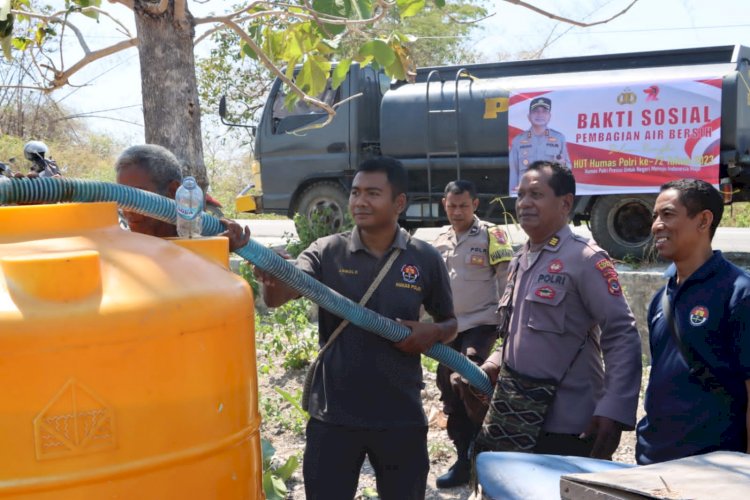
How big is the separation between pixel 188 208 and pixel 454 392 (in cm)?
271

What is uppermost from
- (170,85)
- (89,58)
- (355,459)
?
(89,58)

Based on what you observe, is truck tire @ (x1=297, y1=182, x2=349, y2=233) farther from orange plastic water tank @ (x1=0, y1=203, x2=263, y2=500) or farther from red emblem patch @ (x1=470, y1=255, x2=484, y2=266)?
orange plastic water tank @ (x1=0, y1=203, x2=263, y2=500)

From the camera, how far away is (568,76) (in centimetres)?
893

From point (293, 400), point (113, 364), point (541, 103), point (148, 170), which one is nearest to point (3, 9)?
point (148, 170)

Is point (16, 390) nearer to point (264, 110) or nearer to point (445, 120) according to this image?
point (445, 120)

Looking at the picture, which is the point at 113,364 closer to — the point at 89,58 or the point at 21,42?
the point at 89,58

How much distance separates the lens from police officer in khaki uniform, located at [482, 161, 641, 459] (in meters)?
2.79

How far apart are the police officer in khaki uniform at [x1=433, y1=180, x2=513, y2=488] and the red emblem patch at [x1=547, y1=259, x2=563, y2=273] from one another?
1.73 m

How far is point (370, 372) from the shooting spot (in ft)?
9.36

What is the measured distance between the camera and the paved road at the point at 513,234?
41.4 ft

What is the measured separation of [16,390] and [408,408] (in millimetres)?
1598

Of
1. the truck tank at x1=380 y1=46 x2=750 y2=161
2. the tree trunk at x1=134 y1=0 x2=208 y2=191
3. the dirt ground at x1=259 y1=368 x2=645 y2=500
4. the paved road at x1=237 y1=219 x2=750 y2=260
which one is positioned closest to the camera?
the tree trunk at x1=134 y1=0 x2=208 y2=191

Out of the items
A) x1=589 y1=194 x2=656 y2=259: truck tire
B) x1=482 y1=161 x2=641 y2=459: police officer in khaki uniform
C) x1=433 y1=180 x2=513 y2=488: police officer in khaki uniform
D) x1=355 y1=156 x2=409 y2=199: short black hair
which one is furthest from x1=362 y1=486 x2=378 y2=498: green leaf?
x1=589 y1=194 x2=656 y2=259: truck tire

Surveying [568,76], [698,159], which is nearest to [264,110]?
[568,76]
